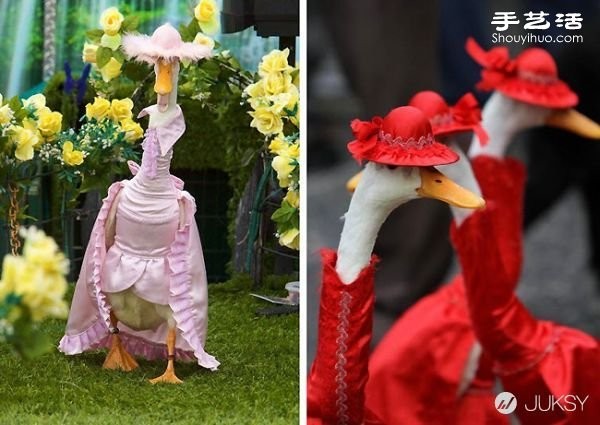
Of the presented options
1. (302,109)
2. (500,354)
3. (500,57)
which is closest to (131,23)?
(302,109)

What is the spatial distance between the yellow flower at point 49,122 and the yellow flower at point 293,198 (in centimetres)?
98

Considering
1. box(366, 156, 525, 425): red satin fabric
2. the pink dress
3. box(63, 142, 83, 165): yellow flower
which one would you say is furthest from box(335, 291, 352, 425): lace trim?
box(63, 142, 83, 165): yellow flower

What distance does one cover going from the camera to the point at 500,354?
13.0 ft

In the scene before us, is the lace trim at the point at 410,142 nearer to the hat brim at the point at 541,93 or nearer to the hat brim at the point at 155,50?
the hat brim at the point at 541,93

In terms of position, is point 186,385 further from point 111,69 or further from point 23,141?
point 111,69

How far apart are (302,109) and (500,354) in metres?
1.14

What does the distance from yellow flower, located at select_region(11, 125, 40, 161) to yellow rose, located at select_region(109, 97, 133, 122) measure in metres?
0.34

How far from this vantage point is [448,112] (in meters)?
3.90

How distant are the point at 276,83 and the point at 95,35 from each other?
780 millimetres

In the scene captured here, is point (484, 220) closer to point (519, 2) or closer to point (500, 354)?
point (500, 354)

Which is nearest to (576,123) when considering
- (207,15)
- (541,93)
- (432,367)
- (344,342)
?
(541,93)

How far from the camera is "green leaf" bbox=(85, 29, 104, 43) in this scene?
14.7 ft

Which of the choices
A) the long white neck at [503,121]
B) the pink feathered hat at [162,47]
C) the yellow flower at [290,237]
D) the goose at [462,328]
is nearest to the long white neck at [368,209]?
the goose at [462,328]

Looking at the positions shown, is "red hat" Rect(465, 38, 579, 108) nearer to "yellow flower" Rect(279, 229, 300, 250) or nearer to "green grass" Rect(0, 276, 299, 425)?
"yellow flower" Rect(279, 229, 300, 250)
